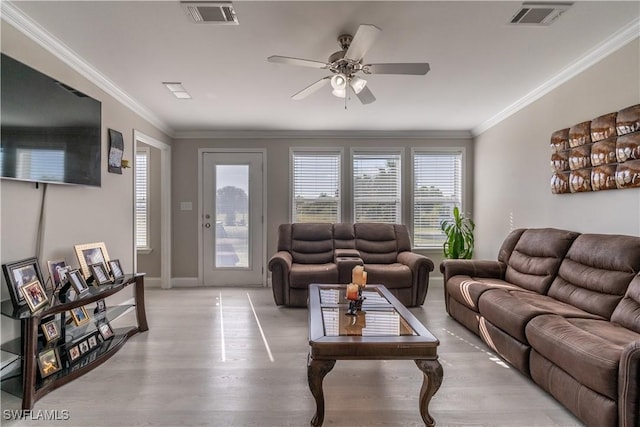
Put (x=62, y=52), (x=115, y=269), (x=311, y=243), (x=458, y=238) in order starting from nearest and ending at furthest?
(x=62, y=52)
(x=115, y=269)
(x=311, y=243)
(x=458, y=238)

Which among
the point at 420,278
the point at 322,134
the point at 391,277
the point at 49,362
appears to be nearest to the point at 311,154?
the point at 322,134

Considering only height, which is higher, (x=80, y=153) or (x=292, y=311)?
(x=80, y=153)

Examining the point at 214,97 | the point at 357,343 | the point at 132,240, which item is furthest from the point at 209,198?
the point at 357,343

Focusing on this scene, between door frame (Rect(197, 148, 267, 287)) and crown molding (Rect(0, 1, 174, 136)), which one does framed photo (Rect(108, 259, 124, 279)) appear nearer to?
crown molding (Rect(0, 1, 174, 136))

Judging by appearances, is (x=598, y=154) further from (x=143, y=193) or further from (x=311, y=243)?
(x=143, y=193)

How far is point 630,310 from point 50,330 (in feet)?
12.6

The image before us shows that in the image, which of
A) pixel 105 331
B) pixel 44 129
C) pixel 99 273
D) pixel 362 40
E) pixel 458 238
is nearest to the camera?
pixel 362 40

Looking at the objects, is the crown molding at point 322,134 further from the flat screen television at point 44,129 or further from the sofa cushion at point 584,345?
the sofa cushion at point 584,345

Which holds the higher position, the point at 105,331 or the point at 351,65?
the point at 351,65

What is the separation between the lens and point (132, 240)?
3898 mm

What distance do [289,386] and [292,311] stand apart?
1711 millimetres

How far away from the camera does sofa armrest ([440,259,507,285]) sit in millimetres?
3545

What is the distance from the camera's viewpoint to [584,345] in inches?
70.7

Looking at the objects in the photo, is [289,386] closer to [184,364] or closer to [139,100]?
[184,364]
